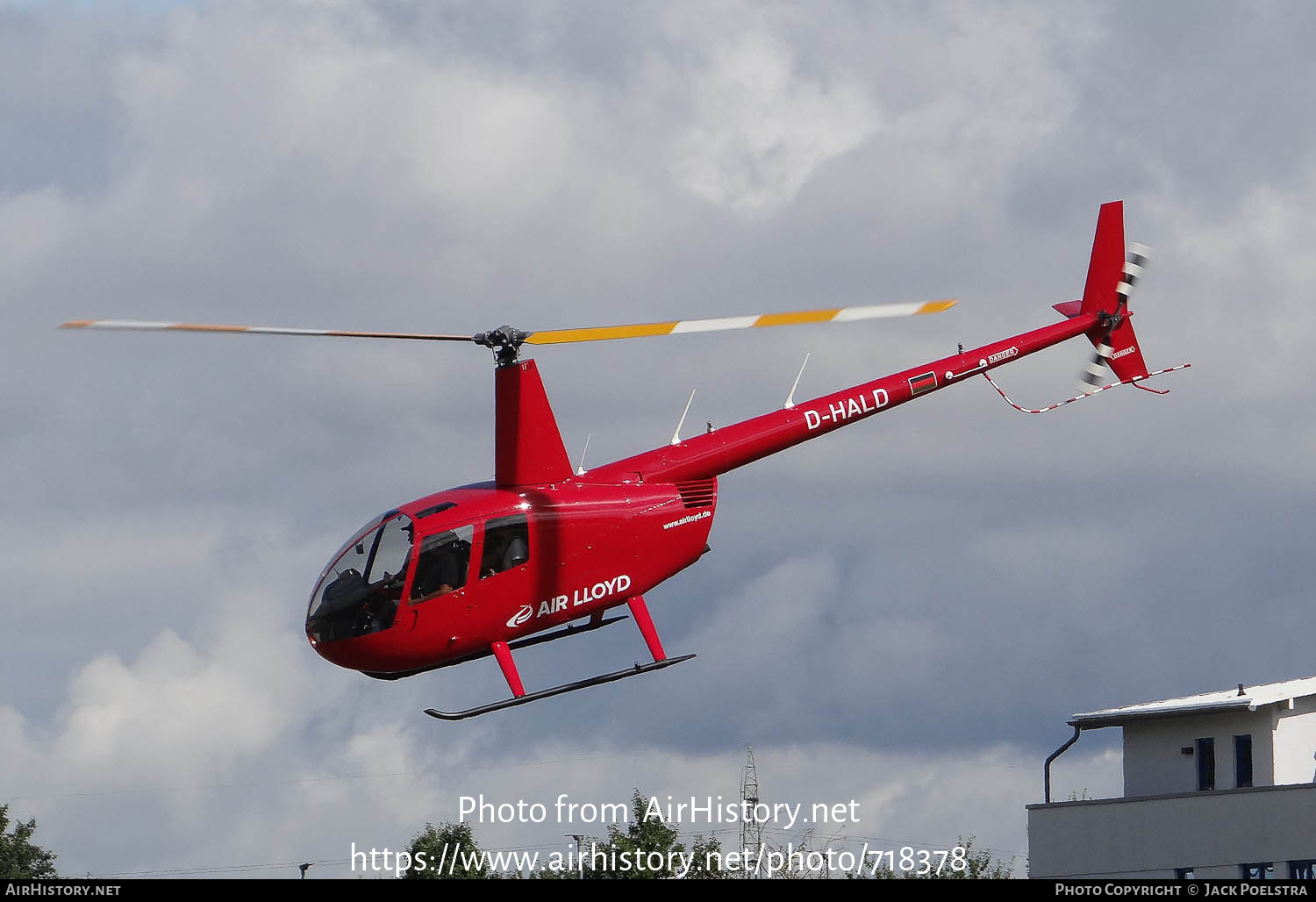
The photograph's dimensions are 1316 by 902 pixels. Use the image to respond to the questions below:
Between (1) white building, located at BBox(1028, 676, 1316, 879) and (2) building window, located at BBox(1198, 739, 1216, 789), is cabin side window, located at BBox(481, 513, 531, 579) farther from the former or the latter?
(2) building window, located at BBox(1198, 739, 1216, 789)

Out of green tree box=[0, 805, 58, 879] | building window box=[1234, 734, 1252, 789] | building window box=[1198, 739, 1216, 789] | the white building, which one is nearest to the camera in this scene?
the white building

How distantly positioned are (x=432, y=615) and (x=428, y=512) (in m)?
1.94

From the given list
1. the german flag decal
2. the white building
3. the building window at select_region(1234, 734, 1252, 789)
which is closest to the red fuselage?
the german flag decal

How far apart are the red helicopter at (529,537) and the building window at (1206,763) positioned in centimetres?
3035

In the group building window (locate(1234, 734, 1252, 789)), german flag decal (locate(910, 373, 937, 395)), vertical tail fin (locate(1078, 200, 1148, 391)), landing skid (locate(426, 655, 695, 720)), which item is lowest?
landing skid (locate(426, 655, 695, 720))

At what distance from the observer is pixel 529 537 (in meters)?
40.2

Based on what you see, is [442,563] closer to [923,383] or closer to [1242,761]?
[923,383]

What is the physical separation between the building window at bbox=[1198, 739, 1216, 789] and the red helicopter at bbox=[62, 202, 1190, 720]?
1195 inches

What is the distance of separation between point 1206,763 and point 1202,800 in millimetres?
4402

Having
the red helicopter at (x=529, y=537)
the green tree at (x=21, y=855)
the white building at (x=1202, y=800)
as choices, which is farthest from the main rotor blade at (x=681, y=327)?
the green tree at (x=21, y=855)

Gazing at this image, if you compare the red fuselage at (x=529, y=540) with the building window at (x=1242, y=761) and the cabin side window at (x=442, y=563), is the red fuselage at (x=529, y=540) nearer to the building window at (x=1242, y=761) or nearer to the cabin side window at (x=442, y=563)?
the cabin side window at (x=442, y=563)

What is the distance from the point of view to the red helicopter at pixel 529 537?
128ft

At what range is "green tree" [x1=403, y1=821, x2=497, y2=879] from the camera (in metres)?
97.2

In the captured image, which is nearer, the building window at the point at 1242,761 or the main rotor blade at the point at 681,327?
the main rotor blade at the point at 681,327
